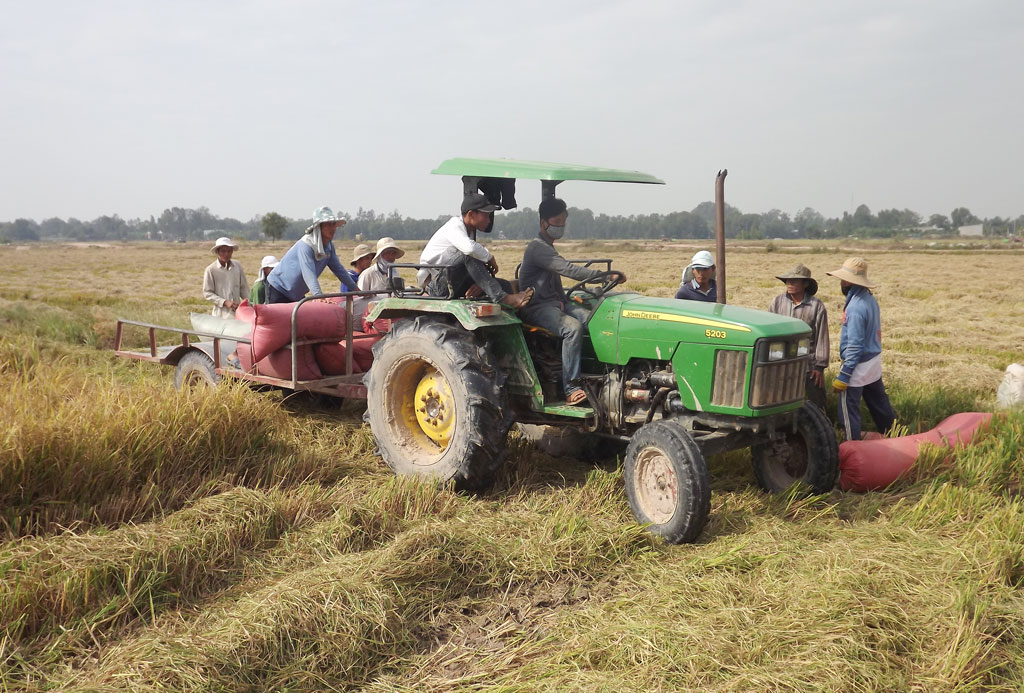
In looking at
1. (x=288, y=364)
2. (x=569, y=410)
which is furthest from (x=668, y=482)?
(x=288, y=364)

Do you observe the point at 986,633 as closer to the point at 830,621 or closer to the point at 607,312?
the point at 830,621

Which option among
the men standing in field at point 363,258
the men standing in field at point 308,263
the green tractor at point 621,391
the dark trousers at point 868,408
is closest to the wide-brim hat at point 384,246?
the men standing in field at point 363,258

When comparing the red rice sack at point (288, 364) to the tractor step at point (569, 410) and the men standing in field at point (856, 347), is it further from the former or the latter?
the men standing in field at point (856, 347)

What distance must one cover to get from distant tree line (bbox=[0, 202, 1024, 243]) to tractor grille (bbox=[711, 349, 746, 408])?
143cm

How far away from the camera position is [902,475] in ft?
16.7

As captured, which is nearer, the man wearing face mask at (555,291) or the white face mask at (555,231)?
the man wearing face mask at (555,291)

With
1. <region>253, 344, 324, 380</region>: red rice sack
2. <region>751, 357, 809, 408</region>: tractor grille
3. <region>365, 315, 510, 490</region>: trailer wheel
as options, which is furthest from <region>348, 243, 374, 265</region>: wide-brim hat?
<region>751, 357, 809, 408</region>: tractor grille

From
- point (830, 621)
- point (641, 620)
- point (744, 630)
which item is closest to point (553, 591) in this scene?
point (641, 620)

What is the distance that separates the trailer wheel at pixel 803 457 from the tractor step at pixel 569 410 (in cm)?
116

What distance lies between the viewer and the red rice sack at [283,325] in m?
6.03

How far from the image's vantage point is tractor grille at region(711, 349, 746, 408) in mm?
4477

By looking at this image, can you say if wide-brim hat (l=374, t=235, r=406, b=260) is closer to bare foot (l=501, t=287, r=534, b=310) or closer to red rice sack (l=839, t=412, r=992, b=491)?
bare foot (l=501, t=287, r=534, b=310)

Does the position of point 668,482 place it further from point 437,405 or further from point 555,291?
point 437,405

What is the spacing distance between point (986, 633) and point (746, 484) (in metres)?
2.23
